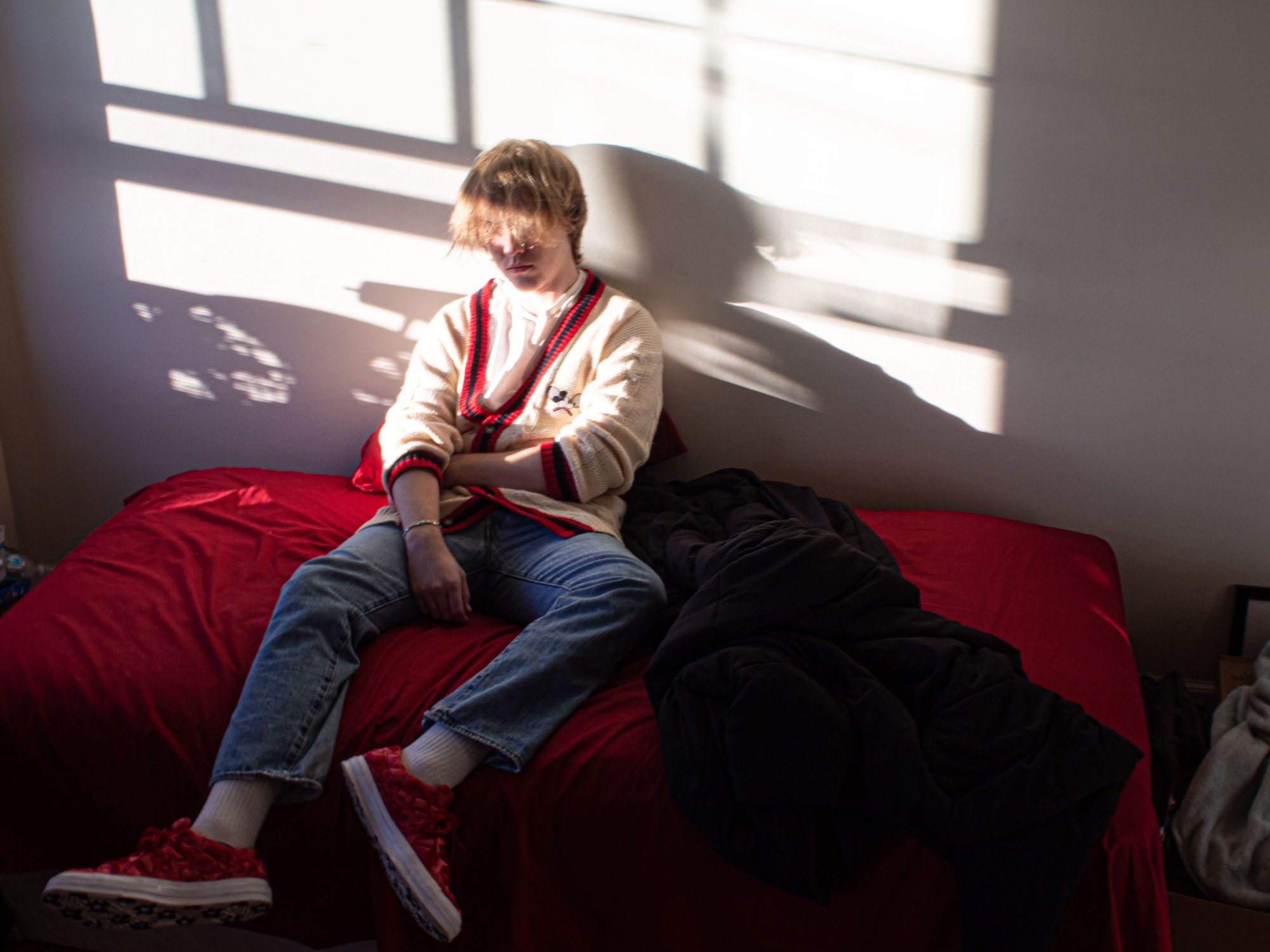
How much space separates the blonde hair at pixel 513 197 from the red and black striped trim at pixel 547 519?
1.57ft

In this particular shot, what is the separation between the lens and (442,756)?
113 centimetres

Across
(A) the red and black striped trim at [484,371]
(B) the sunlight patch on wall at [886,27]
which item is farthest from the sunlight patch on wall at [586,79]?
(A) the red and black striped trim at [484,371]

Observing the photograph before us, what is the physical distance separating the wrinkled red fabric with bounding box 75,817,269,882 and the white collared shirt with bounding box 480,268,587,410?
36.7 inches

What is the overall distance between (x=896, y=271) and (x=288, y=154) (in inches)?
55.6

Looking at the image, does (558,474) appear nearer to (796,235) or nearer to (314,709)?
(314,709)

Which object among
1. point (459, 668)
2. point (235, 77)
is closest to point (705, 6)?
point (235, 77)

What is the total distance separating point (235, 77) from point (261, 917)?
1.77 meters

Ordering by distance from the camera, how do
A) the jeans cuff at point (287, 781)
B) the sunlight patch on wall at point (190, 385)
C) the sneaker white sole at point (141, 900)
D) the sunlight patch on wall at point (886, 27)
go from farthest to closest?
1. the sunlight patch on wall at point (190, 385)
2. the sunlight patch on wall at point (886, 27)
3. the jeans cuff at point (287, 781)
4. the sneaker white sole at point (141, 900)

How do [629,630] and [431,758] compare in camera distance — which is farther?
[629,630]

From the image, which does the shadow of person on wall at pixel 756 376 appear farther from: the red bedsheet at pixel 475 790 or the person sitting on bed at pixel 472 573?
the red bedsheet at pixel 475 790

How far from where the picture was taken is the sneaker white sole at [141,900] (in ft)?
3.19

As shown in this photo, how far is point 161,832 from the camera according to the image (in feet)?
3.39

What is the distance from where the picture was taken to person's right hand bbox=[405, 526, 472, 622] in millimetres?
1415

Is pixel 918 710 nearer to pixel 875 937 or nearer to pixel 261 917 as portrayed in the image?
pixel 875 937
